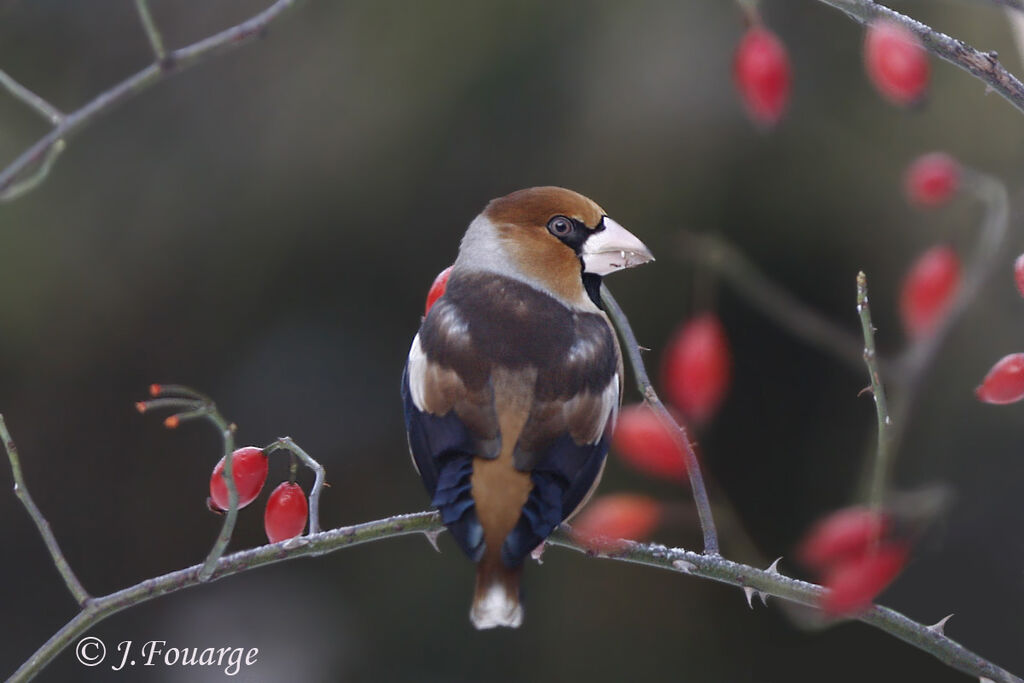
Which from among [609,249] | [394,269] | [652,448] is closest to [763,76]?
[609,249]

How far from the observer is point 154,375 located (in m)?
2.62

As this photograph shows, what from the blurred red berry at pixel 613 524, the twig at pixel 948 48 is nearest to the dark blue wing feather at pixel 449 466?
the blurred red berry at pixel 613 524

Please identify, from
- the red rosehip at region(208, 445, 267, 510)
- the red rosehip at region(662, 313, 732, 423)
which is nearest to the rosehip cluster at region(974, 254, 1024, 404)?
the red rosehip at region(662, 313, 732, 423)

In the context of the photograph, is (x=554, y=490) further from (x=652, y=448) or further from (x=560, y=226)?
Result: (x=560, y=226)

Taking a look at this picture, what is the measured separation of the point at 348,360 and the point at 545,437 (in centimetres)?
151

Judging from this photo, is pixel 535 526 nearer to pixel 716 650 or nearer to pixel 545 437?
pixel 545 437

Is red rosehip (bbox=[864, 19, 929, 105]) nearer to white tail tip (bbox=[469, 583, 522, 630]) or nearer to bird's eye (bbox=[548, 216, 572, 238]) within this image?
bird's eye (bbox=[548, 216, 572, 238])

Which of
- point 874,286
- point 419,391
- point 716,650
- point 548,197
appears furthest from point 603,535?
point 874,286

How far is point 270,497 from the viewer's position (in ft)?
4.13

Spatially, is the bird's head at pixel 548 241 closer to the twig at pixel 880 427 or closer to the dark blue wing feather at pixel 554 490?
the dark blue wing feather at pixel 554 490

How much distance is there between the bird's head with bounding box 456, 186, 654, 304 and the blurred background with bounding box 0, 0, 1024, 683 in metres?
1.09

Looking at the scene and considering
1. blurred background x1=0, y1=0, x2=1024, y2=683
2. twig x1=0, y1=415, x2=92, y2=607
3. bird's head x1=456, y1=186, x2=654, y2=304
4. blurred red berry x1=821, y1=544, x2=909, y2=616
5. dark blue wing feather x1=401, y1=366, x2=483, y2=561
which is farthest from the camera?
blurred background x1=0, y1=0, x2=1024, y2=683

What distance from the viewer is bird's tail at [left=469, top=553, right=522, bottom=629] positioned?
1075mm

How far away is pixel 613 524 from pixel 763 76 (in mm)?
518
